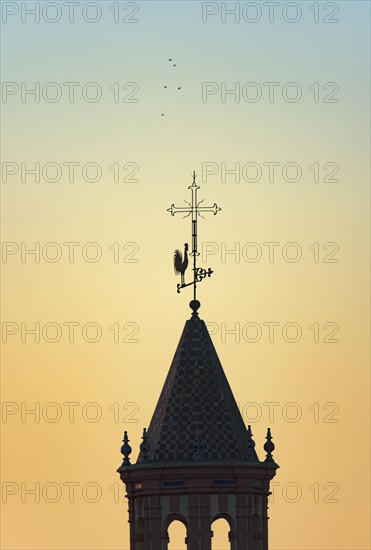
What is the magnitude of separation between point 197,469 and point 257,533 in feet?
→ 11.9

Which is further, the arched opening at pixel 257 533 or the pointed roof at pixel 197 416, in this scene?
the arched opening at pixel 257 533

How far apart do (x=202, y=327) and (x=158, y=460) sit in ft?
19.1

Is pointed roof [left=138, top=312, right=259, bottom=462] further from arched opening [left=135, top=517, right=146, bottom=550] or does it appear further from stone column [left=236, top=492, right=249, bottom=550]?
arched opening [left=135, top=517, right=146, bottom=550]

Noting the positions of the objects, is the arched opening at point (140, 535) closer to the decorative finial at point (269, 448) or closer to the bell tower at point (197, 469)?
the bell tower at point (197, 469)

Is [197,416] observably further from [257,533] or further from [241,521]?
[257,533]

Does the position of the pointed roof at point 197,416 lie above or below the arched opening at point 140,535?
above

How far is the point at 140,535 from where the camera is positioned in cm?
15050

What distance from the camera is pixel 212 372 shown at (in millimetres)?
150625

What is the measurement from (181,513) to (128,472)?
2889 millimetres

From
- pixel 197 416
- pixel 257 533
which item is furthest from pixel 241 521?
pixel 197 416

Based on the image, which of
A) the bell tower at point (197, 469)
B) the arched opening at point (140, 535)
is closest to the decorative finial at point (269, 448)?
the bell tower at point (197, 469)

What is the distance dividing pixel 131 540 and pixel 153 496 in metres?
2.18

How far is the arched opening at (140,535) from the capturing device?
150 metres

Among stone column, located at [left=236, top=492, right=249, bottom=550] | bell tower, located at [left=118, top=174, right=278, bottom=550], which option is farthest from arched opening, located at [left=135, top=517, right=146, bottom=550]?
stone column, located at [left=236, top=492, right=249, bottom=550]
